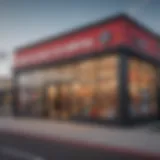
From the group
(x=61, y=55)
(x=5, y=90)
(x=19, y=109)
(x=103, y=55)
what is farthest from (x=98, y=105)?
(x=5, y=90)

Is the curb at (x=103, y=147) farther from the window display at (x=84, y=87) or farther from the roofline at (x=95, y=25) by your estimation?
the roofline at (x=95, y=25)

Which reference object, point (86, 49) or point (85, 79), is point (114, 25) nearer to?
point (86, 49)

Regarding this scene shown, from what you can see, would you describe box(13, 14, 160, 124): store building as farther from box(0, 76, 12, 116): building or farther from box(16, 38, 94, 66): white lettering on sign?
box(0, 76, 12, 116): building

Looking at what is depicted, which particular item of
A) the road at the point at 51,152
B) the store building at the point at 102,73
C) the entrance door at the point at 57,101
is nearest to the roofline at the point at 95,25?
the store building at the point at 102,73

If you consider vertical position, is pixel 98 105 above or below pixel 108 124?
above

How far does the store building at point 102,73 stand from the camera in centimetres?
956

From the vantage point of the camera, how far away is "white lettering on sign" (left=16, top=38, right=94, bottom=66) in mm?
10695

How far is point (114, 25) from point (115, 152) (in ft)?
17.9

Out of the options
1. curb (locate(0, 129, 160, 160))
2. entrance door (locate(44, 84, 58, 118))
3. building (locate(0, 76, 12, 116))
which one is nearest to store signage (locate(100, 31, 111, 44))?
entrance door (locate(44, 84, 58, 118))

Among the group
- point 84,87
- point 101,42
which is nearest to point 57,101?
point 84,87

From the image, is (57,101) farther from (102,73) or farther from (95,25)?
(95,25)

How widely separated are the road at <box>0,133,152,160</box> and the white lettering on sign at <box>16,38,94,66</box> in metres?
5.12

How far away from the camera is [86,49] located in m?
10.7

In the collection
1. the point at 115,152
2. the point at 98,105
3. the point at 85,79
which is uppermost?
the point at 85,79
